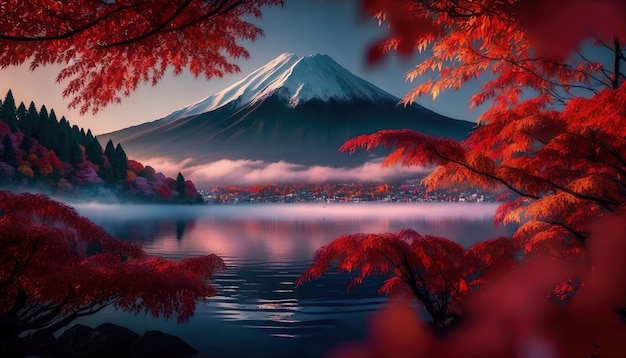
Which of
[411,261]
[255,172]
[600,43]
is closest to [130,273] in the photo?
[411,261]

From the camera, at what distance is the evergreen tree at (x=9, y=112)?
34.3 m

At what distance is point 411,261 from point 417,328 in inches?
84.4

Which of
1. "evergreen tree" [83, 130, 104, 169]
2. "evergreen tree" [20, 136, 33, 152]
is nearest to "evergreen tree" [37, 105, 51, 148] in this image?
"evergreen tree" [20, 136, 33, 152]

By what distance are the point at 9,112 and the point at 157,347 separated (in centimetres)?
3713

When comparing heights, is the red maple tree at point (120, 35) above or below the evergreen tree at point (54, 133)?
below

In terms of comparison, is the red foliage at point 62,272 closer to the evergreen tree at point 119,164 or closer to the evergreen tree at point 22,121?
the evergreen tree at point 22,121

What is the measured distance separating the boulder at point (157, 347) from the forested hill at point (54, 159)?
3099cm

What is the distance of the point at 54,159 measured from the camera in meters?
38.2

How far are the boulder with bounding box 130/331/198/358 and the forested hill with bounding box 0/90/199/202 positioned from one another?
31.0m

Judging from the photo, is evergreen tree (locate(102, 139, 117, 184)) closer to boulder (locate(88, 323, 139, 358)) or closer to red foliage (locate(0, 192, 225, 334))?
boulder (locate(88, 323, 139, 358))

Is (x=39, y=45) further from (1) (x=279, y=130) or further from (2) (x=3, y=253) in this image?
(1) (x=279, y=130)

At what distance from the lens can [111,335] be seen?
643cm

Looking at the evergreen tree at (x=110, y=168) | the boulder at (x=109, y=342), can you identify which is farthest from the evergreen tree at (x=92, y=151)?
the boulder at (x=109, y=342)

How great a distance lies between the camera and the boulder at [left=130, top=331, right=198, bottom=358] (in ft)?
20.6
